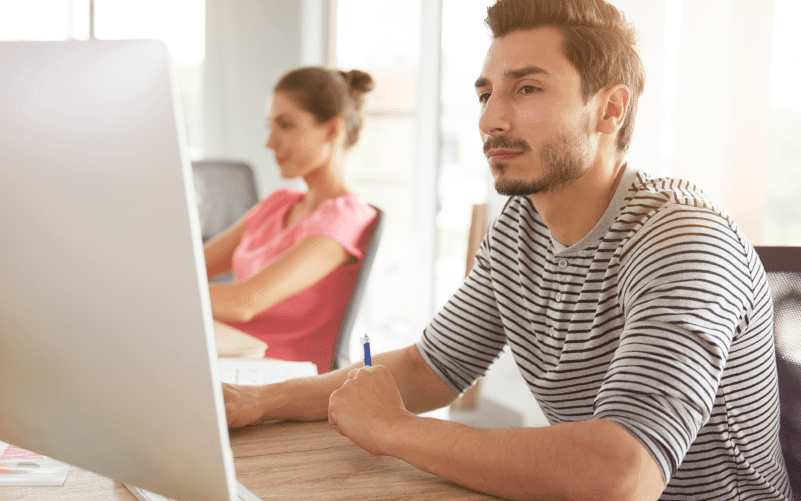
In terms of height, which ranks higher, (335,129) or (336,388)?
(335,129)

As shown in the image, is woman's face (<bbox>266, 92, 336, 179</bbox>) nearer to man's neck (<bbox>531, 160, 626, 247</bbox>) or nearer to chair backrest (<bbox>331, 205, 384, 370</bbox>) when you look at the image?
chair backrest (<bbox>331, 205, 384, 370</bbox>)

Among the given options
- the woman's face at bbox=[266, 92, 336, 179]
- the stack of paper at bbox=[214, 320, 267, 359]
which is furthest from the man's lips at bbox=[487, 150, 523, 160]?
the woman's face at bbox=[266, 92, 336, 179]

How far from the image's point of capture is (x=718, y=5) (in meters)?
1.57

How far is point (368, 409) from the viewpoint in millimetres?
870

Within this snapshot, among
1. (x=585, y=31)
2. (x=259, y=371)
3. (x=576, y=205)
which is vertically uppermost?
(x=585, y=31)

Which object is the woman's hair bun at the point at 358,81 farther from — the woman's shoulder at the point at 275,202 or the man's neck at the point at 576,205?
the man's neck at the point at 576,205

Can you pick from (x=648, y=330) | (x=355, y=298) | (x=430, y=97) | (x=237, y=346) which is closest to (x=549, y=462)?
(x=648, y=330)

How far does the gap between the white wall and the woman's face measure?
2435mm

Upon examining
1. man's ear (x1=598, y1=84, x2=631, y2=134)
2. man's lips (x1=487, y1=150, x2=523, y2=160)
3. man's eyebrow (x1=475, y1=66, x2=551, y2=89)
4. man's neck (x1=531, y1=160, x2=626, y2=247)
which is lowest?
man's neck (x1=531, y1=160, x2=626, y2=247)

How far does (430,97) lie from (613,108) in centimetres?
215

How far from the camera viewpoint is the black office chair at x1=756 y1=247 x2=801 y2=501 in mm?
991

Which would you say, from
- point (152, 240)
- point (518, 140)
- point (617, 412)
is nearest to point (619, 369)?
point (617, 412)

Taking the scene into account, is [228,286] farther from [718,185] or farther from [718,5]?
[718,5]

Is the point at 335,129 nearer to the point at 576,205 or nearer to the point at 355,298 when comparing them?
the point at 355,298
